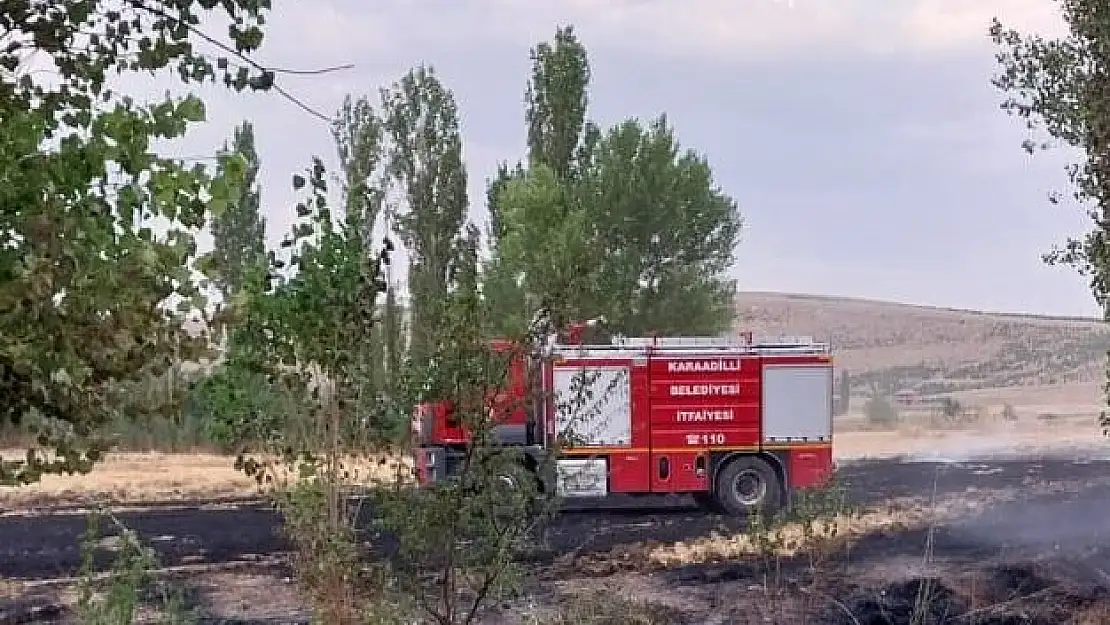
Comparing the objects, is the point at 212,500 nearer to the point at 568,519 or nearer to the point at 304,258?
the point at 568,519

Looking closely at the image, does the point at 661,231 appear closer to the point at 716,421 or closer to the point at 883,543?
the point at 716,421

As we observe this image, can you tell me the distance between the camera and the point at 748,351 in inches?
856

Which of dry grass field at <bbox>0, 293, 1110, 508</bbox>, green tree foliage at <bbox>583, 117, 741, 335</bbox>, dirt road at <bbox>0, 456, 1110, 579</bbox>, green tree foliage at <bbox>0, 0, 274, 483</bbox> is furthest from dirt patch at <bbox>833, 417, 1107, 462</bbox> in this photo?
green tree foliage at <bbox>0, 0, 274, 483</bbox>

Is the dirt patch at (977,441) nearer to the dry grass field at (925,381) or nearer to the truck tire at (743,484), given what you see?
the dry grass field at (925,381)

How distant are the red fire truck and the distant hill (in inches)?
2478

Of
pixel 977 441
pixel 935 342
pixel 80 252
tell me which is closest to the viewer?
pixel 80 252

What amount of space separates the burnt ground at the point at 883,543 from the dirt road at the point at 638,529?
0.02 m

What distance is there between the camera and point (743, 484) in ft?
72.0

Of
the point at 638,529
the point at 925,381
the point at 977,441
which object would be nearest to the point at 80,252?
the point at 638,529

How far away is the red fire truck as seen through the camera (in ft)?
70.0

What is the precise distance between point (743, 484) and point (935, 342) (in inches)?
3418

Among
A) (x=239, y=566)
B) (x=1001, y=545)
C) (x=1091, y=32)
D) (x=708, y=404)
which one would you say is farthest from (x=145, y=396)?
(x=708, y=404)

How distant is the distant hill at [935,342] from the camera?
9181 centimetres

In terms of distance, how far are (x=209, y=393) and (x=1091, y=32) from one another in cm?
854
